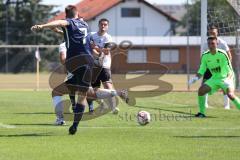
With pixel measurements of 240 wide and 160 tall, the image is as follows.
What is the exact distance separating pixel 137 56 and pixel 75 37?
50.4 meters

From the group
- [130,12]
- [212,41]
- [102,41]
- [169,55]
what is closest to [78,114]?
[212,41]

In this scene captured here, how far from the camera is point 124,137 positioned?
10312mm

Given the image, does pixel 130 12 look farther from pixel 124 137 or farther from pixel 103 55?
pixel 124 137

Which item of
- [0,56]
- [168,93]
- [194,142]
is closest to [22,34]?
[0,56]

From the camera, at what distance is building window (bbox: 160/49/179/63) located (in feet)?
204

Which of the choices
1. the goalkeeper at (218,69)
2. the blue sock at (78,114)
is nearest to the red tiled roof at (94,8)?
the goalkeeper at (218,69)

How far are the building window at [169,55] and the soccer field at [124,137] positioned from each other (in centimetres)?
4663

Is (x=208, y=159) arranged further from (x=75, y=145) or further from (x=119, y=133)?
(x=119, y=133)

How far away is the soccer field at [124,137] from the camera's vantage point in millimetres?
8500

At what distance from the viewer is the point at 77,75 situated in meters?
10.9

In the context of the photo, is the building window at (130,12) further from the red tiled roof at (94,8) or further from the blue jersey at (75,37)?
the blue jersey at (75,37)

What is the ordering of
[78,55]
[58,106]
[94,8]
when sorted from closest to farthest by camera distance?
[78,55], [58,106], [94,8]

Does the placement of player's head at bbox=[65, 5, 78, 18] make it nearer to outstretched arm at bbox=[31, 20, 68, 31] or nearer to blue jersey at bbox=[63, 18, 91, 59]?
blue jersey at bbox=[63, 18, 91, 59]

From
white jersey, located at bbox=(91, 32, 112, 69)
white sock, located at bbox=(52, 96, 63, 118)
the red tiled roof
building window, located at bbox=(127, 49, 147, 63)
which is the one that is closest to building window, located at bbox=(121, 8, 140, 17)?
the red tiled roof
